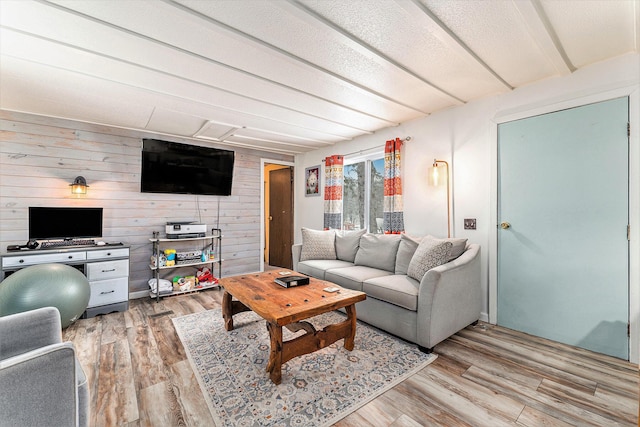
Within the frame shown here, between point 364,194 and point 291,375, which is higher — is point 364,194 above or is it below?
above

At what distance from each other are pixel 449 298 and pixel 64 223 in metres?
4.31

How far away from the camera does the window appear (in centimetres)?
412

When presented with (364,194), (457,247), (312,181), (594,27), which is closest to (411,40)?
(594,27)

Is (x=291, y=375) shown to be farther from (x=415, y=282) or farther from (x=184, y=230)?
(x=184, y=230)

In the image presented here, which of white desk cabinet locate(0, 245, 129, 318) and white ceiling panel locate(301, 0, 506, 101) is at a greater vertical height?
white ceiling panel locate(301, 0, 506, 101)

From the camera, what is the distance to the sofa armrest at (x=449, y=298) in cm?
220

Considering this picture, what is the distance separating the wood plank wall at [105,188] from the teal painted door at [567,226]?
3.89m

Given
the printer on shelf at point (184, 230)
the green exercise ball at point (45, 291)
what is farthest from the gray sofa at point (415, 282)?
the green exercise ball at point (45, 291)

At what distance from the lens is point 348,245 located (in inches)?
147

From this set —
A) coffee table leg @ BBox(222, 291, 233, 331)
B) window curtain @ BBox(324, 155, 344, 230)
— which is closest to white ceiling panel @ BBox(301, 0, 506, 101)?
window curtain @ BBox(324, 155, 344, 230)

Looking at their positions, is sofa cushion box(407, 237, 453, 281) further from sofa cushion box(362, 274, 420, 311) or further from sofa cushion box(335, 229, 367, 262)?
sofa cushion box(335, 229, 367, 262)

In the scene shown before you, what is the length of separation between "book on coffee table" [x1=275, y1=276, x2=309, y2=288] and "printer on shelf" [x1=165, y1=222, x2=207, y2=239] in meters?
2.07

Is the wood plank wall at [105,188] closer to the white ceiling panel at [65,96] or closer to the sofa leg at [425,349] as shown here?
the white ceiling panel at [65,96]

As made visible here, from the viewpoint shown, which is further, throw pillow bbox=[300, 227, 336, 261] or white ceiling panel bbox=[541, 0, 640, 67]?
throw pillow bbox=[300, 227, 336, 261]
